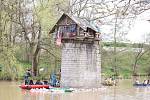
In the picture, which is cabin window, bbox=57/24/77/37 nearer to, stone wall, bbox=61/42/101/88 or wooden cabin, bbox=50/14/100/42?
wooden cabin, bbox=50/14/100/42

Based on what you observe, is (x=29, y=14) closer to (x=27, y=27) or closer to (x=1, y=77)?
(x=27, y=27)

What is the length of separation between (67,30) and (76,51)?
2190 millimetres

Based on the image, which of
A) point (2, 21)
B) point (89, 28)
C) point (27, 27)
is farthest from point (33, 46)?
point (89, 28)

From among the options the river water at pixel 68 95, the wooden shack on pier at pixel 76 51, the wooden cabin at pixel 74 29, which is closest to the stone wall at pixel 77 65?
the wooden shack on pier at pixel 76 51

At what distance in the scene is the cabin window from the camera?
1320 inches

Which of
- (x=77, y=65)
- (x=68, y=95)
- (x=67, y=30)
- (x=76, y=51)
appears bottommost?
(x=68, y=95)

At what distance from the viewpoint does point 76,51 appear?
33.6m

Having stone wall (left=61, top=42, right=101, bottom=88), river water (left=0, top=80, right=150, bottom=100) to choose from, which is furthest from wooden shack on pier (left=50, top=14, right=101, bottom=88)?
river water (left=0, top=80, right=150, bottom=100)

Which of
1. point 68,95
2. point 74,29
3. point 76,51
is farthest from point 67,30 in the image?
point 68,95

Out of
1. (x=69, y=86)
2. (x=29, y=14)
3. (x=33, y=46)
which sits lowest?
(x=69, y=86)

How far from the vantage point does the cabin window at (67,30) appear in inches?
1320

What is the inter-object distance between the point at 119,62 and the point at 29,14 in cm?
2960

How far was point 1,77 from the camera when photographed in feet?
133

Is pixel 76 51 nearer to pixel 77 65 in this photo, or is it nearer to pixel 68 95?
pixel 77 65
